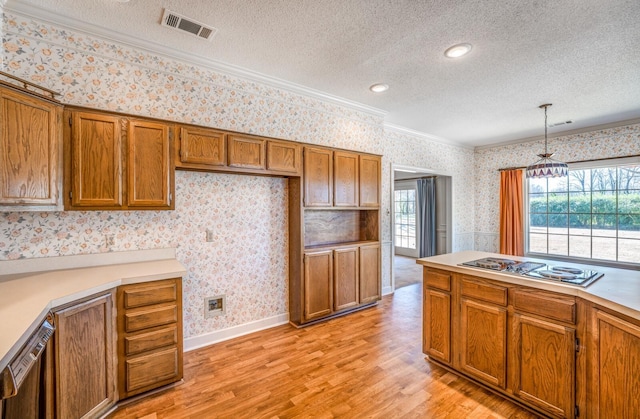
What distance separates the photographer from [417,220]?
7676mm

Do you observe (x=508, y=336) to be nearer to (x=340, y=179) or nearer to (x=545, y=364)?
(x=545, y=364)

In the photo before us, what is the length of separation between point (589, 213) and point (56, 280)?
707 cm

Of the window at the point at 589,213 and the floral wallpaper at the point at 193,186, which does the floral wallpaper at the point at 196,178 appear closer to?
the floral wallpaper at the point at 193,186

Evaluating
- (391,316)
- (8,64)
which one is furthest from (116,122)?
(391,316)

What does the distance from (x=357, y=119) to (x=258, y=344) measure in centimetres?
313

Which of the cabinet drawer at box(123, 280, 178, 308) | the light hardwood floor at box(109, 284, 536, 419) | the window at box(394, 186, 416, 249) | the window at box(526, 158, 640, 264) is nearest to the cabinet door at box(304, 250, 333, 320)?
the light hardwood floor at box(109, 284, 536, 419)

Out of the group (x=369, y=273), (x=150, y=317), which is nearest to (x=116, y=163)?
(x=150, y=317)

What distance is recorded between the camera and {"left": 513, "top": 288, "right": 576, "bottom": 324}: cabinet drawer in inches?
68.7

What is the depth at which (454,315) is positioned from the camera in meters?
2.34

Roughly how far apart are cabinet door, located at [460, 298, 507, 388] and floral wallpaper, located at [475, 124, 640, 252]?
4460mm

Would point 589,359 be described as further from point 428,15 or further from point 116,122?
point 116,122

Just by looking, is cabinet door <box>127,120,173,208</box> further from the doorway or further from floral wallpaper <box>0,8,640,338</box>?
the doorway

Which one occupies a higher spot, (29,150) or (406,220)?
(29,150)

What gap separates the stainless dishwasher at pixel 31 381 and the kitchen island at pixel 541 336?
2.56m
